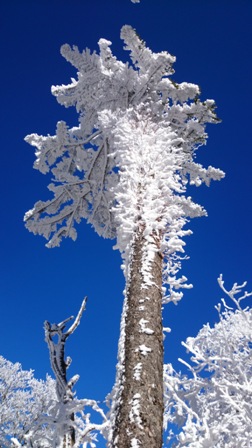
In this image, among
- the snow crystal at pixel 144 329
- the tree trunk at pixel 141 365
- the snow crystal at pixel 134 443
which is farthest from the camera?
the snow crystal at pixel 144 329

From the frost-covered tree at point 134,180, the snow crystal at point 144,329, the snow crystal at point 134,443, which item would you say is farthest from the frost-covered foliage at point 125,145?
the snow crystal at point 134,443

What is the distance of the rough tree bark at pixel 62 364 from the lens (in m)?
4.59

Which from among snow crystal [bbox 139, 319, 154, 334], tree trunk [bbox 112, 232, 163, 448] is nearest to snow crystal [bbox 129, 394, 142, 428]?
tree trunk [bbox 112, 232, 163, 448]

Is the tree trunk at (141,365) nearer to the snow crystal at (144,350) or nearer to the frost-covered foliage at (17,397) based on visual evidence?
the snow crystal at (144,350)

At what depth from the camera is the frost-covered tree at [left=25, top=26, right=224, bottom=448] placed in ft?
10.2

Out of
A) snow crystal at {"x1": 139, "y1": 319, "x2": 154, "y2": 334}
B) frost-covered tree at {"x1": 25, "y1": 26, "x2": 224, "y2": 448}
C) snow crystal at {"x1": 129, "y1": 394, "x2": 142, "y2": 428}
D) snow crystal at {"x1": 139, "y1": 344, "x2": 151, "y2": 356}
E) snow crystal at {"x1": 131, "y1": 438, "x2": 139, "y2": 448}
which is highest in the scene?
frost-covered tree at {"x1": 25, "y1": 26, "x2": 224, "y2": 448}

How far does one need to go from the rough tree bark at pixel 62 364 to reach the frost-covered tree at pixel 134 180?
1803 mm

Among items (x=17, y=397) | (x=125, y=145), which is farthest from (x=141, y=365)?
(x=17, y=397)

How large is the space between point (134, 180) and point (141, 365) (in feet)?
8.44

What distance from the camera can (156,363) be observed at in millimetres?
3209

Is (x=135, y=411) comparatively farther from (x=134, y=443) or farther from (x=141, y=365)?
(x=141, y=365)

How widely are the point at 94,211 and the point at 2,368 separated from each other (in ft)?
69.9

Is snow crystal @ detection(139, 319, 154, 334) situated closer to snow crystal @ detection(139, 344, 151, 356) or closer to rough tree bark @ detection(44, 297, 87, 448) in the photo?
snow crystal @ detection(139, 344, 151, 356)

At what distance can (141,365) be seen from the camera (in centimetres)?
311
